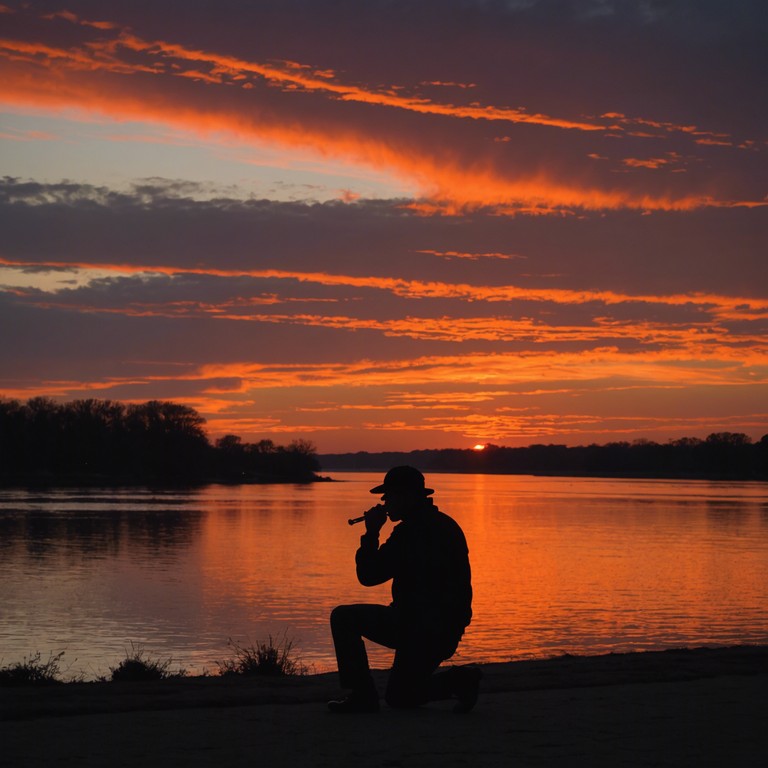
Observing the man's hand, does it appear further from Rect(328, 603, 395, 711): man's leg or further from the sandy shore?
the sandy shore

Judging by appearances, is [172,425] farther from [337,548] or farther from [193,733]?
[193,733]

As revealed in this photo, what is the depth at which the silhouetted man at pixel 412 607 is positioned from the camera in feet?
26.2

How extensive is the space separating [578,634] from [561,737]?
17141 millimetres

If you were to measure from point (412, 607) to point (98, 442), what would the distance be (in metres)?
176

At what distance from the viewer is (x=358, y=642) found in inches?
Result: 323

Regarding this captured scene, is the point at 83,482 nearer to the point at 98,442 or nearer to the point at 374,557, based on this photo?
the point at 98,442

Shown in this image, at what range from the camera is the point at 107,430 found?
596ft

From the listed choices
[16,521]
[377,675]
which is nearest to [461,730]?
[377,675]

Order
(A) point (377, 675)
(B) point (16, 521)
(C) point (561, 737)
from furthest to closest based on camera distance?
(B) point (16, 521)
(A) point (377, 675)
(C) point (561, 737)

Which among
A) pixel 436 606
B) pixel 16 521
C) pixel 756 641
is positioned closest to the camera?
pixel 436 606

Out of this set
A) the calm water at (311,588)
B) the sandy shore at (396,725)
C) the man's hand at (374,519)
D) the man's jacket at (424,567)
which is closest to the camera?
the sandy shore at (396,725)

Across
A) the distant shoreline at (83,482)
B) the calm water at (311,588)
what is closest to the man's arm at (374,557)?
the calm water at (311,588)

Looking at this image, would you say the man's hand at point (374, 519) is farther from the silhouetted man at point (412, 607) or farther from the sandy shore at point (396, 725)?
the sandy shore at point (396, 725)

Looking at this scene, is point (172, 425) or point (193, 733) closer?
point (193, 733)
